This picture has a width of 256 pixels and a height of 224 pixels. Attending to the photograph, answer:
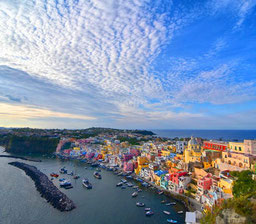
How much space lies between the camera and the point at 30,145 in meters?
62.3

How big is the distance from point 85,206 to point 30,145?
50.6 meters

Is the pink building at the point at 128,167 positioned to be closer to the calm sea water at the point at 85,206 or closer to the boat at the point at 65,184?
the calm sea water at the point at 85,206

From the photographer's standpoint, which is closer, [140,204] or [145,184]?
[140,204]

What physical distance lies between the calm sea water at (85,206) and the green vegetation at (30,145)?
1361 inches

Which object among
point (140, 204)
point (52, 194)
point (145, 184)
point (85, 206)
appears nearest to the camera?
point (140, 204)

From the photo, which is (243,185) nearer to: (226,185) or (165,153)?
(226,185)

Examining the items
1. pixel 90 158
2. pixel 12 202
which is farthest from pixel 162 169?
pixel 90 158

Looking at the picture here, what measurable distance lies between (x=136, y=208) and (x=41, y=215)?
940 centimetres

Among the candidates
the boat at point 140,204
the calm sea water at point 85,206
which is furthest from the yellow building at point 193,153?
the boat at point 140,204

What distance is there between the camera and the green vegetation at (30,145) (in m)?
60.9

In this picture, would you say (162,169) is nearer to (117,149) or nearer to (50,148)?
(117,149)

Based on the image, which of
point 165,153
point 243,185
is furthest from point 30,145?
point 243,185

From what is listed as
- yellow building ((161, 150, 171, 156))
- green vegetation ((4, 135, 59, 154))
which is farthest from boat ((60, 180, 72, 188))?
green vegetation ((4, 135, 59, 154))

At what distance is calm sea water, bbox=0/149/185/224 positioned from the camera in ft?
57.2
